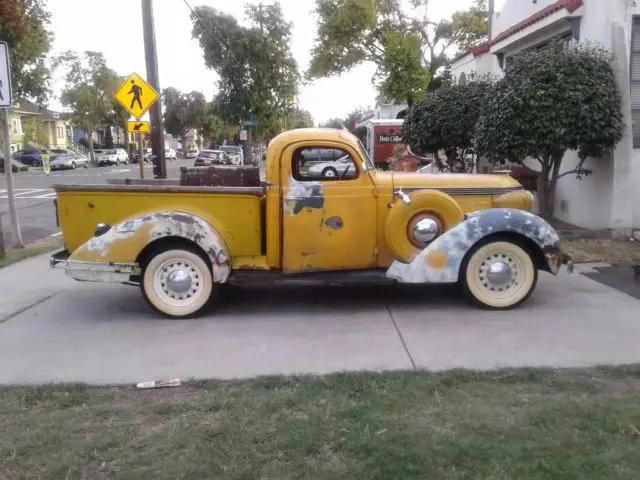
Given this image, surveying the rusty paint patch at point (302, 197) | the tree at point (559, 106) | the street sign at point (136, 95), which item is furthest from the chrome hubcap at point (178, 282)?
the street sign at point (136, 95)

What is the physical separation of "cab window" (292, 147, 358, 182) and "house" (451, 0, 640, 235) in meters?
5.57

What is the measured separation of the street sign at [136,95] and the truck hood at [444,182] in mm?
6739

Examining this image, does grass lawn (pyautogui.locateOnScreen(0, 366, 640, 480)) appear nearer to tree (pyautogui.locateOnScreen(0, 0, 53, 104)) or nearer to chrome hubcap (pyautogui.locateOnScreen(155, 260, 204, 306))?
chrome hubcap (pyautogui.locateOnScreen(155, 260, 204, 306))

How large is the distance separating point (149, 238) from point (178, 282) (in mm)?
528

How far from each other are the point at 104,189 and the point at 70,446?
11.0 feet

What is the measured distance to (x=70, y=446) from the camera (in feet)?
12.5

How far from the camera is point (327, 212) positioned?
667 cm

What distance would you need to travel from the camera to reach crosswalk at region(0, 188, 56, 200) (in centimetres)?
2335

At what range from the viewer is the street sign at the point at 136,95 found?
40.1ft

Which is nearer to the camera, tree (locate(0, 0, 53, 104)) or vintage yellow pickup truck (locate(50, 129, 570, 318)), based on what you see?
vintage yellow pickup truck (locate(50, 129, 570, 318))

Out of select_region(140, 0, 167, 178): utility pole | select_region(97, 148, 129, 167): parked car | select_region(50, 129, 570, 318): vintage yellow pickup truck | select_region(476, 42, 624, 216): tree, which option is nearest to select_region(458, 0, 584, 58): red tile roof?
select_region(476, 42, 624, 216): tree

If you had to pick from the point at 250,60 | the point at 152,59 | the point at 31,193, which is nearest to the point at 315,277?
the point at 152,59

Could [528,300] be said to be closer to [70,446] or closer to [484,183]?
[484,183]

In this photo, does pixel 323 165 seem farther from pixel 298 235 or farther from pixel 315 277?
pixel 315 277
